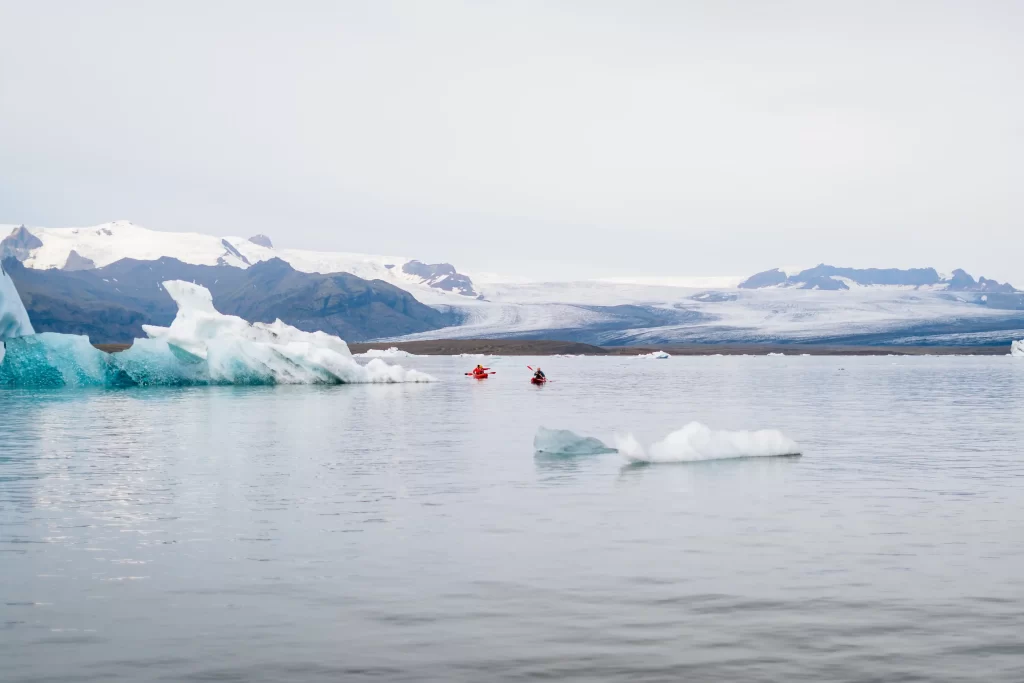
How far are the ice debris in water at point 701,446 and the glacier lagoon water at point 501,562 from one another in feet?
0.84

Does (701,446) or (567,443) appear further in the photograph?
(567,443)

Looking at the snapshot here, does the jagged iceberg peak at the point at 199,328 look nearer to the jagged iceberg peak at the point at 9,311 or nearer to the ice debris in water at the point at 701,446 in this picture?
the jagged iceberg peak at the point at 9,311

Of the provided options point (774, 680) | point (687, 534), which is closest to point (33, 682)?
point (774, 680)

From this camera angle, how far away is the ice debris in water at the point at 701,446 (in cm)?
1830

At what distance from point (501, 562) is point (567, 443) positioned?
9.38 metres

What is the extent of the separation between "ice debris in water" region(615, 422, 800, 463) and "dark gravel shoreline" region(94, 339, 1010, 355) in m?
135

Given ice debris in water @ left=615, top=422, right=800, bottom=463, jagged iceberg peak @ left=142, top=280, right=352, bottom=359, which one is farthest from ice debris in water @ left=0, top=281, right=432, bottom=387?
ice debris in water @ left=615, top=422, right=800, bottom=463

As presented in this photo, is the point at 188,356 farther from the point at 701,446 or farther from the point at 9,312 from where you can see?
the point at 701,446

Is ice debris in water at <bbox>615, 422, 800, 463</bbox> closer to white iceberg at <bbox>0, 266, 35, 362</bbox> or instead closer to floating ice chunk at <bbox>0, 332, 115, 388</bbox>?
floating ice chunk at <bbox>0, 332, 115, 388</bbox>

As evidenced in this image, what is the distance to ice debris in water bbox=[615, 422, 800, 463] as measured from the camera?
60.0 feet

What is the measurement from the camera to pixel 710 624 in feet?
27.4

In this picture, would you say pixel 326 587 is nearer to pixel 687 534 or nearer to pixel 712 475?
pixel 687 534

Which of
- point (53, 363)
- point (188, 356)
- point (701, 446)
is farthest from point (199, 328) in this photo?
point (701, 446)

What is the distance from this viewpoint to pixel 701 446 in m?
18.6
